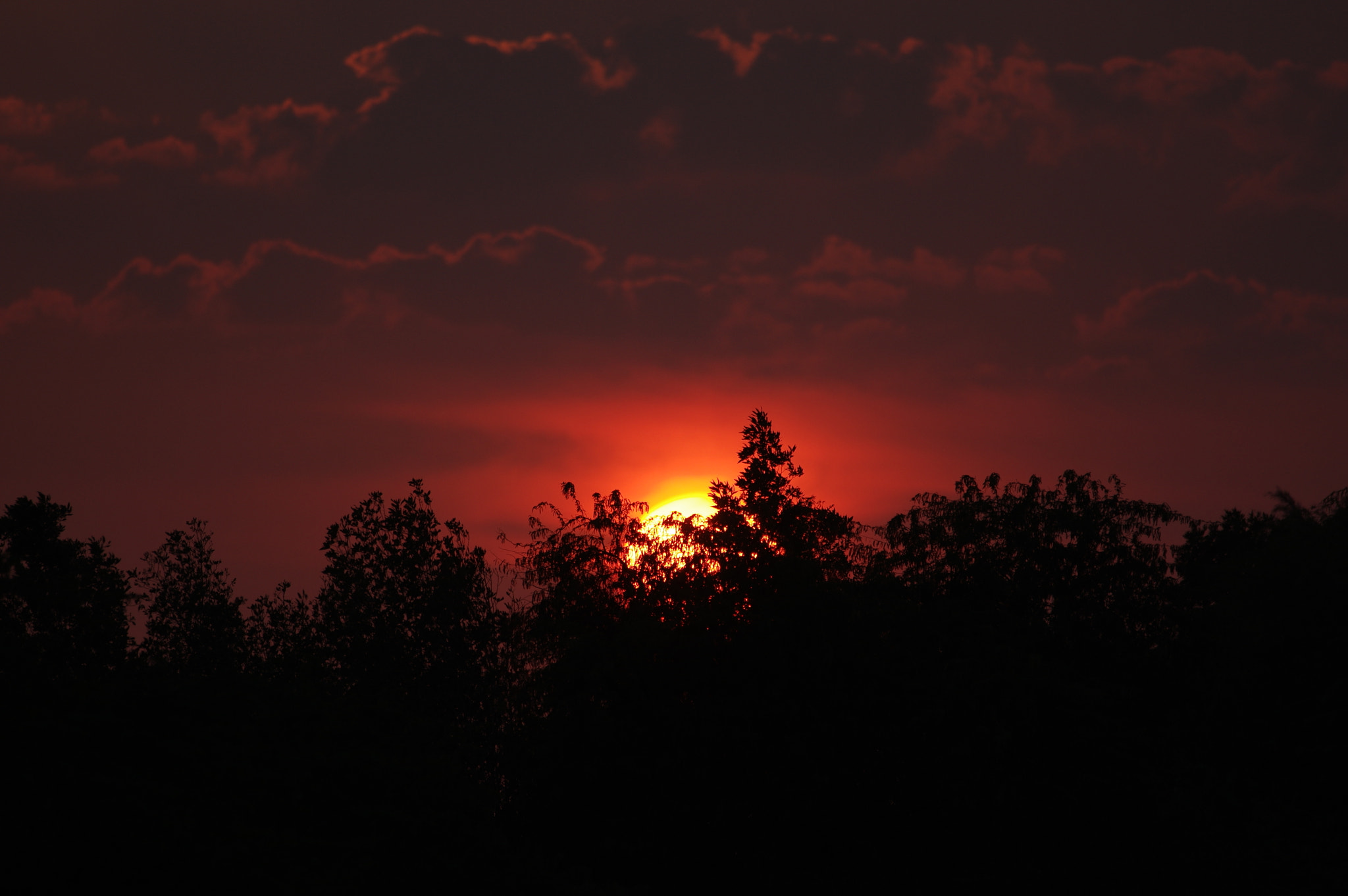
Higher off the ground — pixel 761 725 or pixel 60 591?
pixel 60 591

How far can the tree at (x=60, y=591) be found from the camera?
38.8 metres

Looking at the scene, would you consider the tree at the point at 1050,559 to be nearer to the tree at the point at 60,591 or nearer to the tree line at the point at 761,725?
the tree line at the point at 761,725

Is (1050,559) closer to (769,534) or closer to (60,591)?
(769,534)

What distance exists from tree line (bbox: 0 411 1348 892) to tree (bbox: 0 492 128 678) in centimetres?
A: 24

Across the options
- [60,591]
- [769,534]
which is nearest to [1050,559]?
[769,534]

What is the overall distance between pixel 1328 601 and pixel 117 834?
2817 cm

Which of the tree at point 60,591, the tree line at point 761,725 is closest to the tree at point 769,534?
the tree line at point 761,725

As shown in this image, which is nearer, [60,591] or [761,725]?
[761,725]

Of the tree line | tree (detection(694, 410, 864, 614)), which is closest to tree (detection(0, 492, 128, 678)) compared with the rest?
the tree line

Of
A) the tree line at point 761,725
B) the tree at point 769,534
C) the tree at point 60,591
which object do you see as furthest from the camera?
the tree at point 60,591

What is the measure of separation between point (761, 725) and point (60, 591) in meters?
26.9

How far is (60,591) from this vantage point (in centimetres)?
3969

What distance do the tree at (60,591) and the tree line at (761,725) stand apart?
244 mm

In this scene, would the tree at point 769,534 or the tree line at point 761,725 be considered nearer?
the tree line at point 761,725
